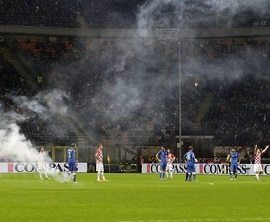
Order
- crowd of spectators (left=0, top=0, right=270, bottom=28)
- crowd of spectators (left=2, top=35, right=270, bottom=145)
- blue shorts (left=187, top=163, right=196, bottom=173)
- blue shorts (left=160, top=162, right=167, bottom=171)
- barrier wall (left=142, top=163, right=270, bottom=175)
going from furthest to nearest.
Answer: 1. crowd of spectators (left=0, top=0, right=270, bottom=28)
2. crowd of spectators (left=2, top=35, right=270, bottom=145)
3. barrier wall (left=142, top=163, right=270, bottom=175)
4. blue shorts (left=160, top=162, right=167, bottom=171)
5. blue shorts (left=187, top=163, right=196, bottom=173)

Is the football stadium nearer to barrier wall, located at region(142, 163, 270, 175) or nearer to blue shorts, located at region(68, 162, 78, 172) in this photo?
barrier wall, located at region(142, 163, 270, 175)

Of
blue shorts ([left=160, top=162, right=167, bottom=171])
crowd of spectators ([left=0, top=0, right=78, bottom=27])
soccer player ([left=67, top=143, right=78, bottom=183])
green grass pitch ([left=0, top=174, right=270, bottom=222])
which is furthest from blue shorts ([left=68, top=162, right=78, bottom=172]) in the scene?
crowd of spectators ([left=0, top=0, right=78, bottom=27])

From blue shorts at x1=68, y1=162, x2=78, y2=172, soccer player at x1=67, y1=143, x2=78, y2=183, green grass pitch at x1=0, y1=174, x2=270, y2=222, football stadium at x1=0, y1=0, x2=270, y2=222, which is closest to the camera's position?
green grass pitch at x1=0, y1=174, x2=270, y2=222

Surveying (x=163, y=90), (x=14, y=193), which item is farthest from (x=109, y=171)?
A: (x=14, y=193)

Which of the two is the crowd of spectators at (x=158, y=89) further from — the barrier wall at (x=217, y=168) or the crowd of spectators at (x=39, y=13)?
the barrier wall at (x=217, y=168)

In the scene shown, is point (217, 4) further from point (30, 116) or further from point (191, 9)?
point (30, 116)

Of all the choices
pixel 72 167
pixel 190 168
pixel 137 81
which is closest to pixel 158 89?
pixel 137 81

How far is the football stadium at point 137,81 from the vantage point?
66.3 metres

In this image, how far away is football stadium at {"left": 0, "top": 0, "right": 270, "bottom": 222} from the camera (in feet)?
218

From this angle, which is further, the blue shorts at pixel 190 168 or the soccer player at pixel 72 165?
the blue shorts at pixel 190 168

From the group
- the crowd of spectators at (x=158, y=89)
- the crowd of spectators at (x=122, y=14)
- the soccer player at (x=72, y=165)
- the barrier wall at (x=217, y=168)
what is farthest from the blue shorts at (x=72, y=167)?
the crowd of spectators at (x=122, y=14)

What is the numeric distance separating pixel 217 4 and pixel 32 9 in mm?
18981

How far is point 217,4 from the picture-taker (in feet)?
226

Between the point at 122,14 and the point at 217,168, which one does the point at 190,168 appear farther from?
the point at 122,14
